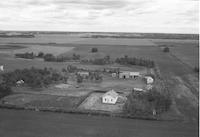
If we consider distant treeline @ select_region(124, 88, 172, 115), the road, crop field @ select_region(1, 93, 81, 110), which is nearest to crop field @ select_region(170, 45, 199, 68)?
distant treeline @ select_region(124, 88, 172, 115)

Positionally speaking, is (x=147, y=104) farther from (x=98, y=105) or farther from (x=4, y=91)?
(x=4, y=91)

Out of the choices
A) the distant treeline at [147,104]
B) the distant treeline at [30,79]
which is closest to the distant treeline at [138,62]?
the distant treeline at [30,79]

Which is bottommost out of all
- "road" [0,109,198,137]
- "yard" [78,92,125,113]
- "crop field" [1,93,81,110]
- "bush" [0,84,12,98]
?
"road" [0,109,198,137]

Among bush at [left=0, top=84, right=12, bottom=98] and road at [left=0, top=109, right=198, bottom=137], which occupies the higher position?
bush at [left=0, top=84, right=12, bottom=98]

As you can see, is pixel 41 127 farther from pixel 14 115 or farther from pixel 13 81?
pixel 13 81

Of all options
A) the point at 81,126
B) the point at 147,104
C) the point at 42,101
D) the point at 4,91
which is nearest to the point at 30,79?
the point at 4,91

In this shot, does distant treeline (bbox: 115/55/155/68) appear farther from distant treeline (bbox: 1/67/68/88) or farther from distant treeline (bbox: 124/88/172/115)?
distant treeline (bbox: 124/88/172/115)

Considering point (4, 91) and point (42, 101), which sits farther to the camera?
point (4, 91)

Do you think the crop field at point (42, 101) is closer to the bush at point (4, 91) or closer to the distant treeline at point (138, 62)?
the bush at point (4, 91)
